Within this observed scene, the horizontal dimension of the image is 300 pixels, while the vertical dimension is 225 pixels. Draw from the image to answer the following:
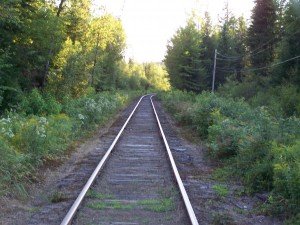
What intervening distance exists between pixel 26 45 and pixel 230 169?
54.6 feet

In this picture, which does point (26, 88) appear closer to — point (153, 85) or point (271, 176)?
point (271, 176)

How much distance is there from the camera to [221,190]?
9266 mm

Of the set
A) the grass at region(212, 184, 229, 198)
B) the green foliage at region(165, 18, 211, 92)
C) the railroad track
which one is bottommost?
the grass at region(212, 184, 229, 198)

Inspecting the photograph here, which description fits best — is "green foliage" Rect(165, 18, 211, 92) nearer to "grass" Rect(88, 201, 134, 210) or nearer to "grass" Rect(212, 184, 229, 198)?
"grass" Rect(212, 184, 229, 198)

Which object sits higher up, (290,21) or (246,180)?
(290,21)

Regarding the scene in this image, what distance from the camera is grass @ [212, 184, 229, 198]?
29.3ft

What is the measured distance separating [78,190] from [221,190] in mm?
3004

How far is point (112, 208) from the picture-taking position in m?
7.63

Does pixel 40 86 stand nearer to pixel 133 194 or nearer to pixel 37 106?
pixel 37 106

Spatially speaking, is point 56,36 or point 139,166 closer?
point 139,166

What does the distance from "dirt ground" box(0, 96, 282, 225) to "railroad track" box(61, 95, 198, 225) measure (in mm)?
274

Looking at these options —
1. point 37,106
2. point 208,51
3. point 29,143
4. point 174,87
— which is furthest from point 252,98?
point 29,143

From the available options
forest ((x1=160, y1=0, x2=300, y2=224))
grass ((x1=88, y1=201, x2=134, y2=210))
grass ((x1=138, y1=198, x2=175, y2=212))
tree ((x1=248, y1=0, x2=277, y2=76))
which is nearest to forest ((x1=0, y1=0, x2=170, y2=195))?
grass ((x1=88, y1=201, x2=134, y2=210))

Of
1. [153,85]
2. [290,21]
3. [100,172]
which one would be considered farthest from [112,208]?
[153,85]
